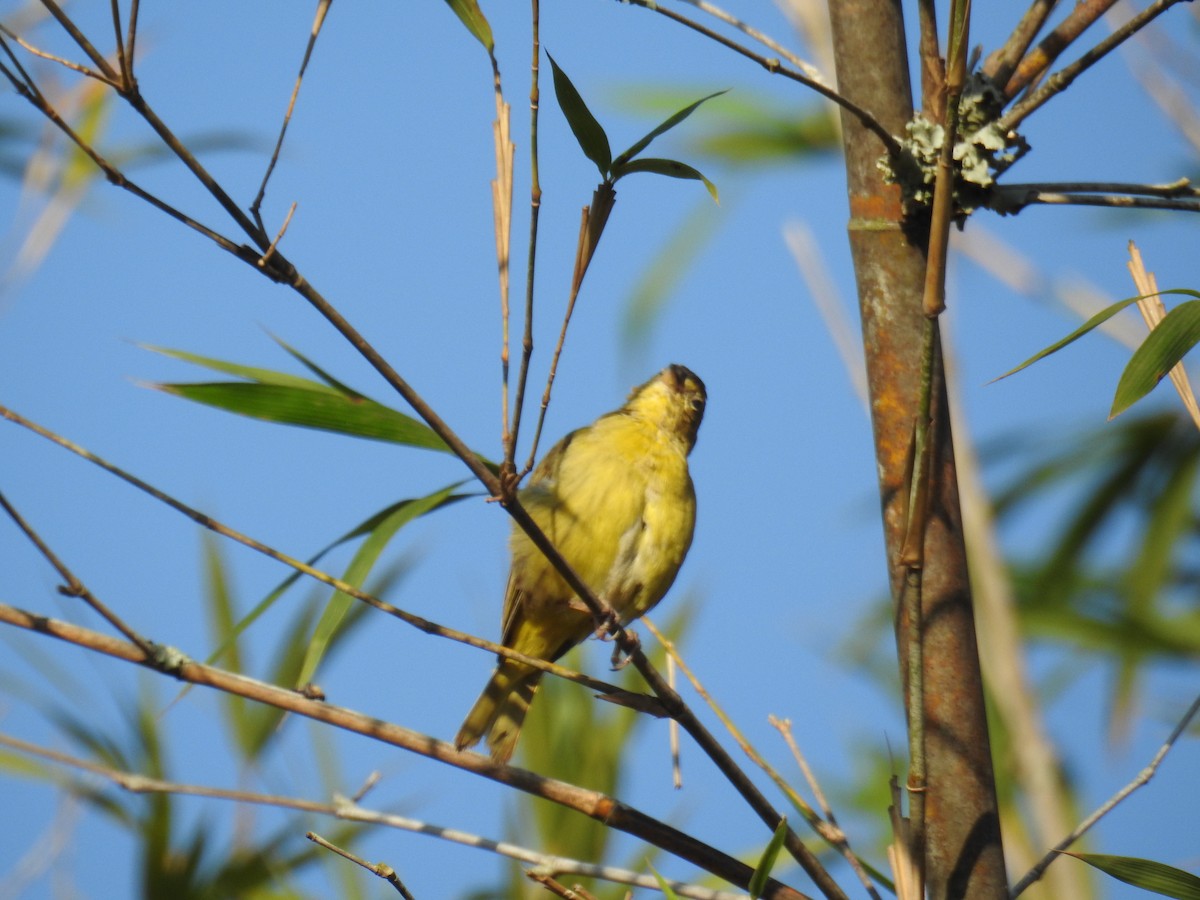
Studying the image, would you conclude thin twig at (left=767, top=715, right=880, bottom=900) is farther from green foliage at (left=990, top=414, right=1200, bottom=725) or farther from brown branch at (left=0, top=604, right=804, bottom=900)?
green foliage at (left=990, top=414, right=1200, bottom=725)

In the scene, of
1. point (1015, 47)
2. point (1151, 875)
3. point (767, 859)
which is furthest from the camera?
point (1015, 47)

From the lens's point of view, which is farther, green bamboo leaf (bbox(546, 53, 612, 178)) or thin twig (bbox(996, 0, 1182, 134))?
thin twig (bbox(996, 0, 1182, 134))

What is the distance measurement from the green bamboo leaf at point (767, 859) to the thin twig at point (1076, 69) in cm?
106

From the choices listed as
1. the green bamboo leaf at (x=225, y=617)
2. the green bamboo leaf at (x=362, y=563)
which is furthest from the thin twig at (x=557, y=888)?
the green bamboo leaf at (x=225, y=617)

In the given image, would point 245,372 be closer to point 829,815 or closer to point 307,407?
point 307,407

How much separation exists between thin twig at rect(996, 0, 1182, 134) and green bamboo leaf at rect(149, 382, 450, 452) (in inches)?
38.3

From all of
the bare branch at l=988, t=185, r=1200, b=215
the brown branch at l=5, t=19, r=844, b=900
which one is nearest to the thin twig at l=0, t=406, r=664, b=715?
the brown branch at l=5, t=19, r=844, b=900

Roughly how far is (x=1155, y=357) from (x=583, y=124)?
76 cm

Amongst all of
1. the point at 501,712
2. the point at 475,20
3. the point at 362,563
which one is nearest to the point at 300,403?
the point at 362,563

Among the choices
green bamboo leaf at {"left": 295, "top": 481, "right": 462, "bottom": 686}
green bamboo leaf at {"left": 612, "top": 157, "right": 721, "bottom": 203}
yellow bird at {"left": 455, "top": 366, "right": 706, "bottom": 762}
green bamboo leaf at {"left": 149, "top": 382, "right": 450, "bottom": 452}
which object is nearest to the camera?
green bamboo leaf at {"left": 612, "top": 157, "right": 721, "bottom": 203}

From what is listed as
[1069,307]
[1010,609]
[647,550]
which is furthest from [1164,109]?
[647,550]

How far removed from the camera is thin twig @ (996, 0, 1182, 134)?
1.61m

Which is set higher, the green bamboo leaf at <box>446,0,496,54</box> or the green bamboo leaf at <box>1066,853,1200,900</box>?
the green bamboo leaf at <box>446,0,496,54</box>

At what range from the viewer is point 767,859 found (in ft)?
4.52
